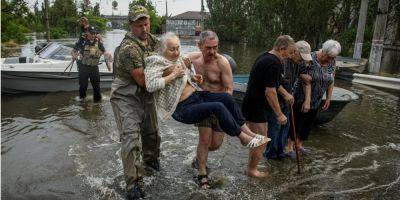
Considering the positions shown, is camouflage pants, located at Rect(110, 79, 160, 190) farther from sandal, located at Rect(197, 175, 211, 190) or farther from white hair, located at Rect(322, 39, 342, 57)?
white hair, located at Rect(322, 39, 342, 57)

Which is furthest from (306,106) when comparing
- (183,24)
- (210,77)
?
(183,24)

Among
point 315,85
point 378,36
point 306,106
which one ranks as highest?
point 378,36

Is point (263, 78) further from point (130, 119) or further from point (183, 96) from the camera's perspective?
point (130, 119)

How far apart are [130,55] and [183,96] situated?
29.1 inches

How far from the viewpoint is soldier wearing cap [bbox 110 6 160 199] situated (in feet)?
14.1

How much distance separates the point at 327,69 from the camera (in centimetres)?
570

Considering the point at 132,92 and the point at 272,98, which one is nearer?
the point at 132,92

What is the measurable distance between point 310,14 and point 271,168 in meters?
16.1

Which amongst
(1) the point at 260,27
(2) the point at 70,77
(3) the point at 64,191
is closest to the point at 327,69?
(3) the point at 64,191

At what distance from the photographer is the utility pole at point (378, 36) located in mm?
14969

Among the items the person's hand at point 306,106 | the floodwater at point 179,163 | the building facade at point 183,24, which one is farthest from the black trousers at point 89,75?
the building facade at point 183,24

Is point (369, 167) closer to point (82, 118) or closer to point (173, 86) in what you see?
point (173, 86)

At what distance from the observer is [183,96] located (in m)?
4.42

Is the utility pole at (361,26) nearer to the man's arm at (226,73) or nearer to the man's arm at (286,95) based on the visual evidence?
the man's arm at (286,95)
